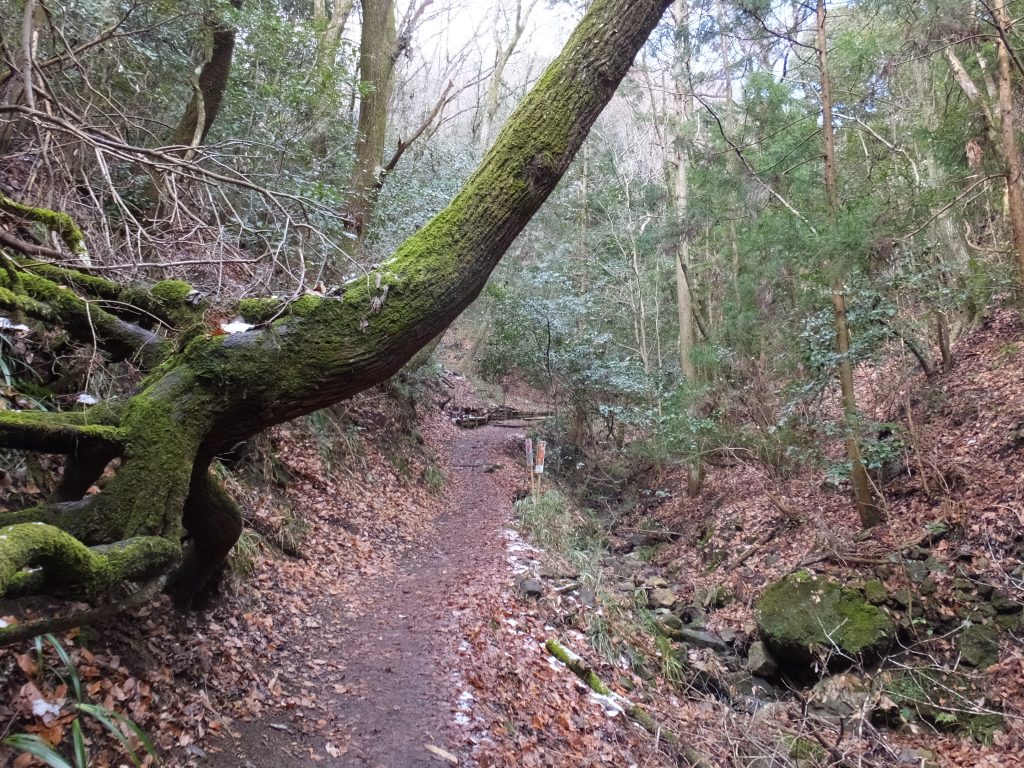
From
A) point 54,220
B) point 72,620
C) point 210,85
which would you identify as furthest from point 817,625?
point 210,85

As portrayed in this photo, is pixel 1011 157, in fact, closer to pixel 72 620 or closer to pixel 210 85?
pixel 210 85

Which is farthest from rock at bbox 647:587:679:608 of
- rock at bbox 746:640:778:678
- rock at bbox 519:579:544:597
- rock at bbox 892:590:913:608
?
rock at bbox 892:590:913:608

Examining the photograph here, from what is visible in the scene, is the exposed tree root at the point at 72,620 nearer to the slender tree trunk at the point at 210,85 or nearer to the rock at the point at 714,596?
the slender tree trunk at the point at 210,85

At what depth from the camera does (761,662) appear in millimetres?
7617

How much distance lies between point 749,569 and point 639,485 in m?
6.18

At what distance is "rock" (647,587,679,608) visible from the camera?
31.0 feet

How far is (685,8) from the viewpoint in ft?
46.2

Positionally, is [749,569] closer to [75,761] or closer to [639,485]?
[639,485]

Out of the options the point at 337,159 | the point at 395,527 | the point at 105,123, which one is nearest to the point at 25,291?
Answer: the point at 105,123

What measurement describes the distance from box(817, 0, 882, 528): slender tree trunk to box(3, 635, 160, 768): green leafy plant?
8984 mm

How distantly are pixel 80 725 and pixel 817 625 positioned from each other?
25.0ft

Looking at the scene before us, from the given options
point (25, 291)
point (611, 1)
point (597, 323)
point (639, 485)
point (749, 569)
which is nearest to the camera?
point (25, 291)

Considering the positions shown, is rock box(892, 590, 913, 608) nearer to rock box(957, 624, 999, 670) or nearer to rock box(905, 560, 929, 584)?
rock box(905, 560, 929, 584)

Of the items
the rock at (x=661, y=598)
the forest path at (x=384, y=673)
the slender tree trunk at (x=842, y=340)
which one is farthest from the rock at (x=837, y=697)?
the forest path at (x=384, y=673)
